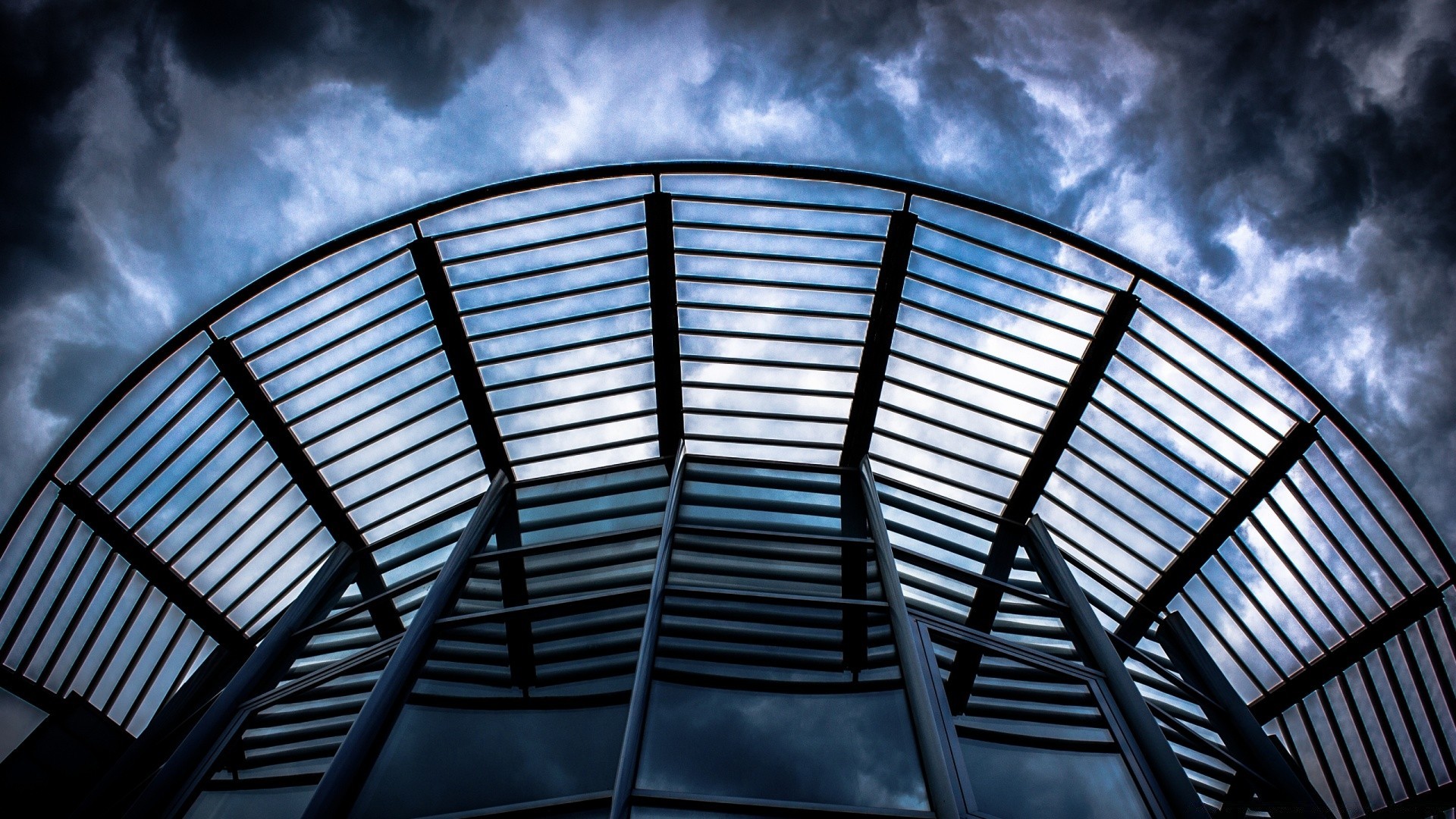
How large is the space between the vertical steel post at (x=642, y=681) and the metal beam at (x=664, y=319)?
238 centimetres

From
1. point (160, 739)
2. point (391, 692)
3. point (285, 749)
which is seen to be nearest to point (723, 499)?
point (391, 692)

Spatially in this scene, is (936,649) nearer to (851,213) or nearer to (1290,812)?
(1290,812)

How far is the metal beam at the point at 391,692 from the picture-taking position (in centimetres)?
930

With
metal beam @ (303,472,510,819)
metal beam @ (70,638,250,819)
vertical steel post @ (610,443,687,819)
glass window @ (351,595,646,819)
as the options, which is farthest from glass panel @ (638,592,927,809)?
metal beam @ (70,638,250,819)

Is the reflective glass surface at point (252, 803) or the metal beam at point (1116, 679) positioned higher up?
the metal beam at point (1116, 679)

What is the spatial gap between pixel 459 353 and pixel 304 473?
4207mm

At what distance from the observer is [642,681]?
973 centimetres

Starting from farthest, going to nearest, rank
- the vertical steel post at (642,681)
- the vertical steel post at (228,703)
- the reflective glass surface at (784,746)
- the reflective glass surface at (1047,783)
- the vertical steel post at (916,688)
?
the vertical steel post at (228,703), the reflective glass surface at (1047,783), the reflective glass surface at (784,746), the vertical steel post at (916,688), the vertical steel post at (642,681)

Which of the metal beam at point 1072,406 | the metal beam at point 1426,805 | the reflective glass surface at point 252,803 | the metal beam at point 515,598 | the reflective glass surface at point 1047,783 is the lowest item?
the reflective glass surface at point 252,803

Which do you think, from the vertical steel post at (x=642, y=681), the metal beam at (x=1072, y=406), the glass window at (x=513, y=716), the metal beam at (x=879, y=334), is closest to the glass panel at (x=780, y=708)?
the vertical steel post at (x=642, y=681)

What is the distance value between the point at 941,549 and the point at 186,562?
Result: 15.7m

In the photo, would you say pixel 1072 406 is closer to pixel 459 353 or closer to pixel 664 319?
pixel 664 319

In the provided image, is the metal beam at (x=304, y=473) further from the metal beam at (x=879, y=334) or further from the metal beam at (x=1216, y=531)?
the metal beam at (x=1216, y=531)

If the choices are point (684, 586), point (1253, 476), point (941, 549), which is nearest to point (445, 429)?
point (684, 586)
